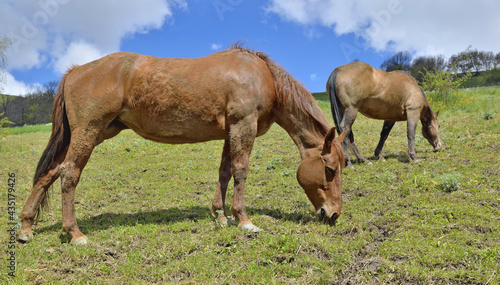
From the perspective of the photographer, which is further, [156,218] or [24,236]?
[156,218]

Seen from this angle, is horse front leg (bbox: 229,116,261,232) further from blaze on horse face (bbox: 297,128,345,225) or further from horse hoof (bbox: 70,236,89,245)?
horse hoof (bbox: 70,236,89,245)

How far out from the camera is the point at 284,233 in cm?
462

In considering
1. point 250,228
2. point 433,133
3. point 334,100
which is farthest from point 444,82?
point 250,228

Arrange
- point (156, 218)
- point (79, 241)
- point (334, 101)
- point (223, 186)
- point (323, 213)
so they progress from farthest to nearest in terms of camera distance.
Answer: point (334, 101)
point (156, 218)
point (223, 186)
point (323, 213)
point (79, 241)

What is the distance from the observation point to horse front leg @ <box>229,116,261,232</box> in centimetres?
479

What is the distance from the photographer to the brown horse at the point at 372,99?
A: 8.90 metres

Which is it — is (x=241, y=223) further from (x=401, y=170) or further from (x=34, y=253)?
(x=401, y=170)

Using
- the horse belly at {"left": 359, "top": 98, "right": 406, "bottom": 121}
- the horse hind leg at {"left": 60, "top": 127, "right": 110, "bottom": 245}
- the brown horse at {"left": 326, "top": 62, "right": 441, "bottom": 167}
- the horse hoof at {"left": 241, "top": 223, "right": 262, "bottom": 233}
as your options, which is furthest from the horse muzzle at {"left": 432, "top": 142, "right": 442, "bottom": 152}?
the horse hind leg at {"left": 60, "top": 127, "right": 110, "bottom": 245}

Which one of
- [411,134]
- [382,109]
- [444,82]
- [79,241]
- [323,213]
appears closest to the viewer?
[79,241]

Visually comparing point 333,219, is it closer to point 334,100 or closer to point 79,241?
point 79,241

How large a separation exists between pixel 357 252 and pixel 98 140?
160 inches

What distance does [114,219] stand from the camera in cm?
574

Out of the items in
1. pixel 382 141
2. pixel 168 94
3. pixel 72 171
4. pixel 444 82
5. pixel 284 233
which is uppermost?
pixel 444 82

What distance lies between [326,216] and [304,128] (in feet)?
4.73
